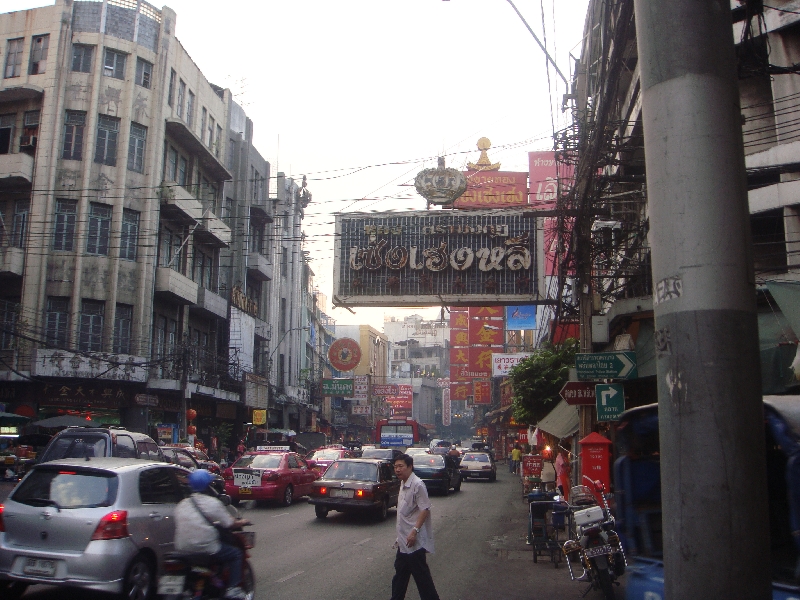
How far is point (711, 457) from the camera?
3104 millimetres

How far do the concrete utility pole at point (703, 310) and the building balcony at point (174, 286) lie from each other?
32.5 m

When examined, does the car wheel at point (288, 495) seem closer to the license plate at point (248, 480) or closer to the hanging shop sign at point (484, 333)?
the license plate at point (248, 480)

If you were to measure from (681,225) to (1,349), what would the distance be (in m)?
32.9

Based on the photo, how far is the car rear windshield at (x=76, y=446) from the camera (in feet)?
51.0

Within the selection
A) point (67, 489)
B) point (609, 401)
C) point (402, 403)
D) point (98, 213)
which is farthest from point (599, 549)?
point (402, 403)

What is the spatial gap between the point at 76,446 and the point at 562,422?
12.9 metres

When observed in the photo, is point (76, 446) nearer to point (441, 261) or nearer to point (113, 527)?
point (113, 527)

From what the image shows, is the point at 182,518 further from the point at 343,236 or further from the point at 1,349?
the point at 1,349

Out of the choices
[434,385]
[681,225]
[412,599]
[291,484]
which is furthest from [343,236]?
[434,385]

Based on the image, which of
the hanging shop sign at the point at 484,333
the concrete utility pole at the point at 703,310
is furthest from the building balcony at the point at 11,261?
the hanging shop sign at the point at 484,333

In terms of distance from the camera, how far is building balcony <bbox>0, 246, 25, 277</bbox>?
29.8 metres

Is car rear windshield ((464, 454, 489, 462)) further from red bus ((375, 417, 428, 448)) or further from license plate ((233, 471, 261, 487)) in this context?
license plate ((233, 471, 261, 487))

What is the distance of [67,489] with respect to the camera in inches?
309

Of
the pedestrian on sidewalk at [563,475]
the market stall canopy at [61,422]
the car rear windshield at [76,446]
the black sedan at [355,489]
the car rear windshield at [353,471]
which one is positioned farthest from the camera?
the market stall canopy at [61,422]
